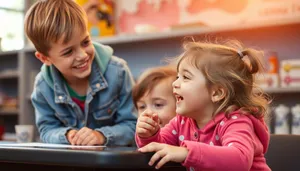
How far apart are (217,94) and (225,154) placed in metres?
0.26

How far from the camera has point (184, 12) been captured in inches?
150

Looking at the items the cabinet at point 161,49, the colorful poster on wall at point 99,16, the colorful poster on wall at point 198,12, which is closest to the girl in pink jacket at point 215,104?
the cabinet at point 161,49

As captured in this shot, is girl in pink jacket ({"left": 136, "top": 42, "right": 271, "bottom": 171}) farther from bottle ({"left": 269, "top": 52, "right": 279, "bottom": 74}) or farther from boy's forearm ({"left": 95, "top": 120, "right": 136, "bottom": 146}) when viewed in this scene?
bottle ({"left": 269, "top": 52, "right": 279, "bottom": 74})

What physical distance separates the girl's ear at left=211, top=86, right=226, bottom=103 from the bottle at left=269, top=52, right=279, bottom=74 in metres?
1.96

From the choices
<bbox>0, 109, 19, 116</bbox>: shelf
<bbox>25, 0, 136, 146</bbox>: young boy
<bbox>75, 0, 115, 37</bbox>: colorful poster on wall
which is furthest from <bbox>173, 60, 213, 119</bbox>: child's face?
<bbox>0, 109, 19, 116</bbox>: shelf

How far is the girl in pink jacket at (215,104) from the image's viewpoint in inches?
43.6

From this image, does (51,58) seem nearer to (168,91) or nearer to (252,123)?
(168,91)

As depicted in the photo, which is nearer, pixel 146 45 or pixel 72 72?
pixel 72 72

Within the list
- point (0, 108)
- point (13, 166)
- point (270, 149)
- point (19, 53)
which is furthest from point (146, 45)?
point (13, 166)

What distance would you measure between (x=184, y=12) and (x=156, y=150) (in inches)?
118

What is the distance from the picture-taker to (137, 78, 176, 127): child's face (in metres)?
1.82

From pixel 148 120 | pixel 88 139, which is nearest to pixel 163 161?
pixel 148 120

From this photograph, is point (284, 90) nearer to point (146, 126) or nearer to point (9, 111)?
point (146, 126)

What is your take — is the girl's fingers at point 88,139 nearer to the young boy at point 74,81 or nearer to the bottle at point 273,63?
the young boy at point 74,81
